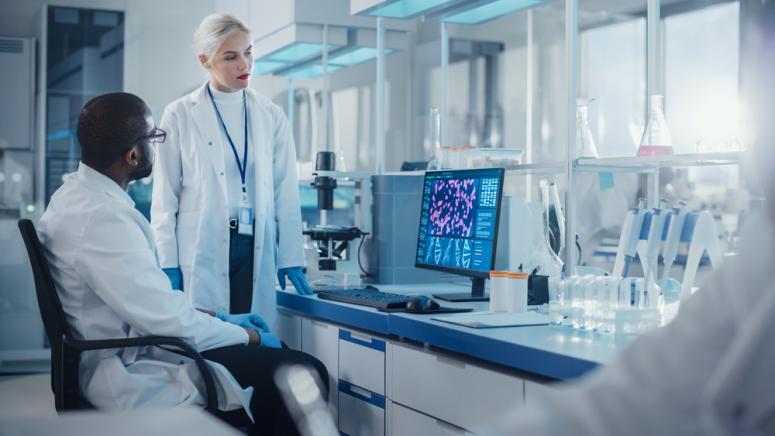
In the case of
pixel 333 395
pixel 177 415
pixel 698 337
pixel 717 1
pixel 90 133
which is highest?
pixel 717 1

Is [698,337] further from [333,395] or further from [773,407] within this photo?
[333,395]

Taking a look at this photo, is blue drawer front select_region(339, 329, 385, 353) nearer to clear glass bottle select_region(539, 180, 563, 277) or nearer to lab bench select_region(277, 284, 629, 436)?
lab bench select_region(277, 284, 629, 436)

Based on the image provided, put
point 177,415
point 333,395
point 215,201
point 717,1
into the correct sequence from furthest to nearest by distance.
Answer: point 717,1, point 215,201, point 333,395, point 177,415

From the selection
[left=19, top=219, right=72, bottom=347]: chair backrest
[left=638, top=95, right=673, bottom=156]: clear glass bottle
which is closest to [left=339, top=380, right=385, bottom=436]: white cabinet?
[left=19, top=219, right=72, bottom=347]: chair backrest

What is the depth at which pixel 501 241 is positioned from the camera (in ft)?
9.37

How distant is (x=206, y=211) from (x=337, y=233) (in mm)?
567

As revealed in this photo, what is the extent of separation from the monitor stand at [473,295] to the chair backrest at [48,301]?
1199mm

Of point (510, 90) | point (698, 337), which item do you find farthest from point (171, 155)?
point (510, 90)

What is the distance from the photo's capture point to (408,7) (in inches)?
125

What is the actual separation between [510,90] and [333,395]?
4.43 metres

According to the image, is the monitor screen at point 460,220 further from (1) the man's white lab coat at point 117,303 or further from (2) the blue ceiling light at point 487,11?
(1) the man's white lab coat at point 117,303

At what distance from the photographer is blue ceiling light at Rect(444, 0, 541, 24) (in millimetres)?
3086

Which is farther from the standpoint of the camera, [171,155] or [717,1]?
[717,1]

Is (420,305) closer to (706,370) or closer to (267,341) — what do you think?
(267,341)
